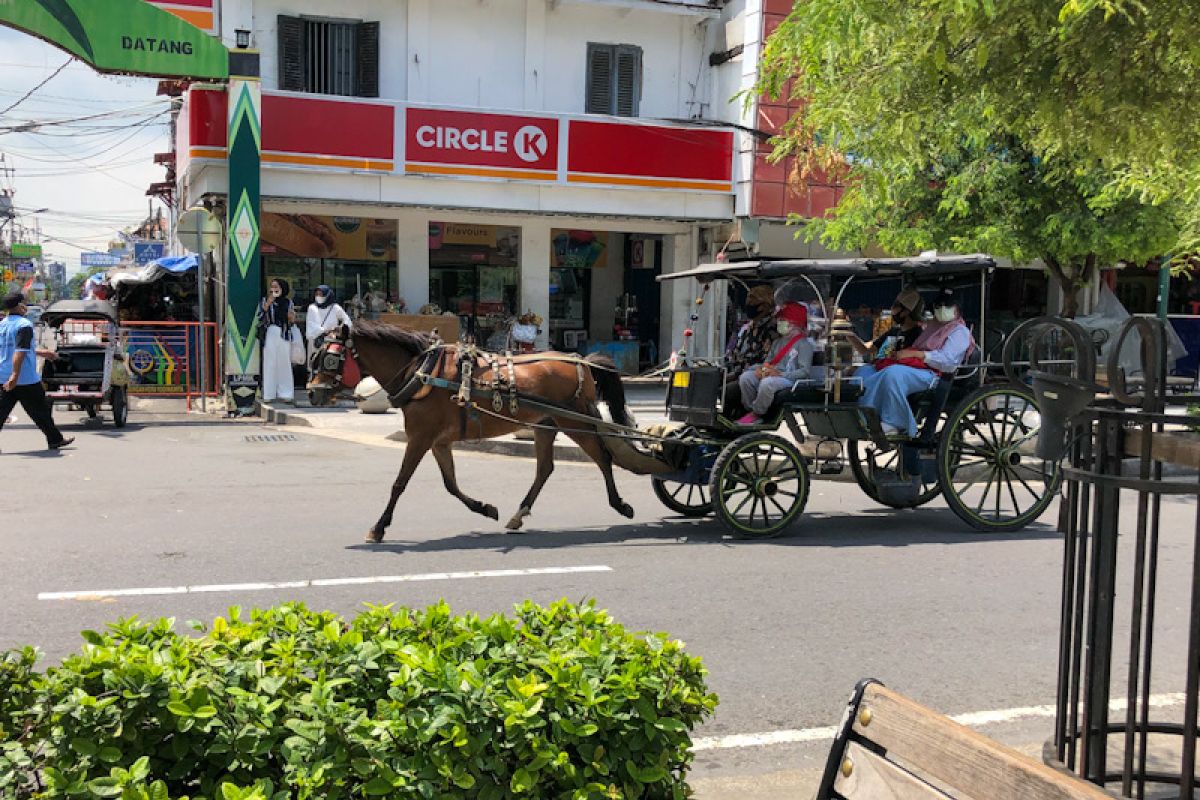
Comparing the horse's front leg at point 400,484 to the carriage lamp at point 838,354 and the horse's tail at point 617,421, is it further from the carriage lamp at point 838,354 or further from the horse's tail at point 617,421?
the carriage lamp at point 838,354

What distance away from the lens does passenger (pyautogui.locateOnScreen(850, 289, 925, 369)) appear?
31.4ft

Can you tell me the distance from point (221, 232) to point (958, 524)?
45.7 feet

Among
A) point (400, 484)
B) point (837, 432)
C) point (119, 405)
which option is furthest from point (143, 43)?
point (837, 432)

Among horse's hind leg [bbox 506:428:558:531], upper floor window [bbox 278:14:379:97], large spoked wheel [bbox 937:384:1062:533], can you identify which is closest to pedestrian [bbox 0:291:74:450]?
horse's hind leg [bbox 506:428:558:531]

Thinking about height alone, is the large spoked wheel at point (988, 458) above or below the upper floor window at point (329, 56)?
below

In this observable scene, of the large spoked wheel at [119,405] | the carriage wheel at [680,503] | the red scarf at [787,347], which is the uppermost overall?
the red scarf at [787,347]

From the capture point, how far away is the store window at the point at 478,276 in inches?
863

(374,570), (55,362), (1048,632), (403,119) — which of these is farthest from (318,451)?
(1048,632)

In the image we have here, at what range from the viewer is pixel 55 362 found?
15289 mm

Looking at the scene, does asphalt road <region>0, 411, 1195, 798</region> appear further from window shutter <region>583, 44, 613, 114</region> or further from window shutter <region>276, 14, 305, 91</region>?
window shutter <region>583, 44, 613, 114</region>

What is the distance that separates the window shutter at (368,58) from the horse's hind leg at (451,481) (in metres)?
12.6

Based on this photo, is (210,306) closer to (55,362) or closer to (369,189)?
(369,189)

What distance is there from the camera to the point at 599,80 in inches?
829

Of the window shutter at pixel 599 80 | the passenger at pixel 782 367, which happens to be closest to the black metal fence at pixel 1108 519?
the passenger at pixel 782 367
